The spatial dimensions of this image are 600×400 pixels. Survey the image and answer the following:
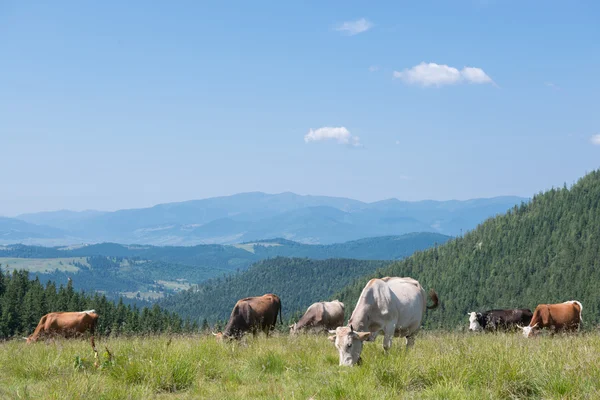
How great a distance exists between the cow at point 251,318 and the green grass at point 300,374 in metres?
6.96

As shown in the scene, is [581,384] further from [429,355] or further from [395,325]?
[395,325]

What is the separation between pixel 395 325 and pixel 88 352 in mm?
7872

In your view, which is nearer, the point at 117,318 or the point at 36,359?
the point at 36,359

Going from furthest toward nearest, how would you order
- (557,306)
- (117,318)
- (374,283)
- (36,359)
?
(117,318), (557,306), (374,283), (36,359)

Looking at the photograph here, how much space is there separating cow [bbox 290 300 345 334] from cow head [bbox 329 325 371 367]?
16856mm

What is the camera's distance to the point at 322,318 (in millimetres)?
29312

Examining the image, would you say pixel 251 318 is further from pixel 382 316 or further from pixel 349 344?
pixel 349 344

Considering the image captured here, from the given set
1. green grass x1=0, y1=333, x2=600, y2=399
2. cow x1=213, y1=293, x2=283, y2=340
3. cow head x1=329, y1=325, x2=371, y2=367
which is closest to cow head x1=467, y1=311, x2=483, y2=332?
cow x1=213, y1=293, x2=283, y2=340

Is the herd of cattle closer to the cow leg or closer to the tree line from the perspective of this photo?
the cow leg

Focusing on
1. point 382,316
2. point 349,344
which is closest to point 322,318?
point 382,316

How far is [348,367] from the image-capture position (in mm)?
10969

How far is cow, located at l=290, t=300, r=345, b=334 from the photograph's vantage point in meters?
29.0

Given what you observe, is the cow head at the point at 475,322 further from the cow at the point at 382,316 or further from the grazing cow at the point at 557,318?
the cow at the point at 382,316

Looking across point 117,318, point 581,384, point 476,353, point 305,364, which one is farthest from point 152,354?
point 117,318
